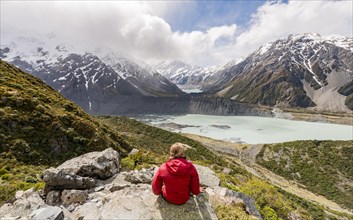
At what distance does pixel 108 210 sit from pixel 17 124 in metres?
23.0

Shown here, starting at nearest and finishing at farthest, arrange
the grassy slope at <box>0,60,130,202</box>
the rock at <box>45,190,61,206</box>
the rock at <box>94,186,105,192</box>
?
the rock at <box>45,190,61,206</box>
the rock at <box>94,186,105,192</box>
the grassy slope at <box>0,60,130,202</box>

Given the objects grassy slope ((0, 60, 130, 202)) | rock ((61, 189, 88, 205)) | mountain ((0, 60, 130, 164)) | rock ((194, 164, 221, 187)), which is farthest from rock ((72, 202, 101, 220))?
mountain ((0, 60, 130, 164))

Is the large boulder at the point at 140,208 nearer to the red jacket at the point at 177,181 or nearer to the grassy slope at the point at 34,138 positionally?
the red jacket at the point at 177,181

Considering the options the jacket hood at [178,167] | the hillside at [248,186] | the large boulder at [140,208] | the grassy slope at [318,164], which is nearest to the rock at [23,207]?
the large boulder at [140,208]

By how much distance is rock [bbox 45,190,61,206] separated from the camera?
1101cm

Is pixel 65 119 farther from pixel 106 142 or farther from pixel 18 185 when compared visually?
pixel 18 185

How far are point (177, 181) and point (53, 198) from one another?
6.31m

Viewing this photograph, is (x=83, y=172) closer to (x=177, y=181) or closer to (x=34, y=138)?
(x=177, y=181)

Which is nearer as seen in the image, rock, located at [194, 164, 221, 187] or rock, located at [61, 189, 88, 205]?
rock, located at [61, 189, 88, 205]

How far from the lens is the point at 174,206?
375 inches

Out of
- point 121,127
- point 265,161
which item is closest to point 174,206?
point 121,127

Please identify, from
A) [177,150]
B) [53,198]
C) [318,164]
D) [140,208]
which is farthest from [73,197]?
[318,164]

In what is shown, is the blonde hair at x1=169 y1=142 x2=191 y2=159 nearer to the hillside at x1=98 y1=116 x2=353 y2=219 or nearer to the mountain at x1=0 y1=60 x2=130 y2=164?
the hillside at x1=98 y1=116 x2=353 y2=219

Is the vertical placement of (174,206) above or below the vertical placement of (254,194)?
above
